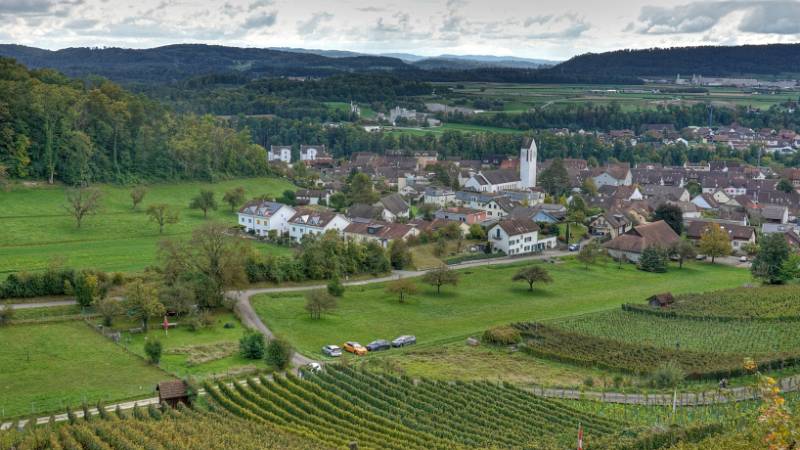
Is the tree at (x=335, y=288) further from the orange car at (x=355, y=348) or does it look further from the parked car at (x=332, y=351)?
the parked car at (x=332, y=351)

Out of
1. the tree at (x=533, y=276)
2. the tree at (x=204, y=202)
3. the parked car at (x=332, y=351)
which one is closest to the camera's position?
the parked car at (x=332, y=351)

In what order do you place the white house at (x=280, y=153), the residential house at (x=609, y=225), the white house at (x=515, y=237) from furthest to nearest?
the white house at (x=280, y=153) → the residential house at (x=609, y=225) → the white house at (x=515, y=237)

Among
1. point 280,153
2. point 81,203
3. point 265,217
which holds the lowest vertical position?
point 265,217

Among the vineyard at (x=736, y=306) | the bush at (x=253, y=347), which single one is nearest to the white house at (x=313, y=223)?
the vineyard at (x=736, y=306)

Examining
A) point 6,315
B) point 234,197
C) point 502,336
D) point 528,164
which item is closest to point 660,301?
point 502,336

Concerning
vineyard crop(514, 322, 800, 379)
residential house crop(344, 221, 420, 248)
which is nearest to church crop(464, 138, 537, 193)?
residential house crop(344, 221, 420, 248)

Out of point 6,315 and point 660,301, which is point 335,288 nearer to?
point 6,315
